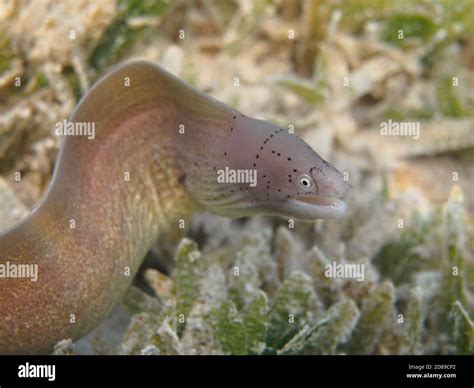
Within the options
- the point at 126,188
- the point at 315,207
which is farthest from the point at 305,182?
the point at 126,188

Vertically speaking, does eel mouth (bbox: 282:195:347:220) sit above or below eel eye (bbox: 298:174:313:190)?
below

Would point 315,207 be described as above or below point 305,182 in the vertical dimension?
below

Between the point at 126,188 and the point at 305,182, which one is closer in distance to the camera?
the point at 305,182

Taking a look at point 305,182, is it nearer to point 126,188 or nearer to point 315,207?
point 315,207

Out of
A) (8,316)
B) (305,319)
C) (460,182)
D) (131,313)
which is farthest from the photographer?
(460,182)

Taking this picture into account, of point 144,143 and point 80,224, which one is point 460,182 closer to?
point 144,143

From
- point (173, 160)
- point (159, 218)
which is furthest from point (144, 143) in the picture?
point (159, 218)
